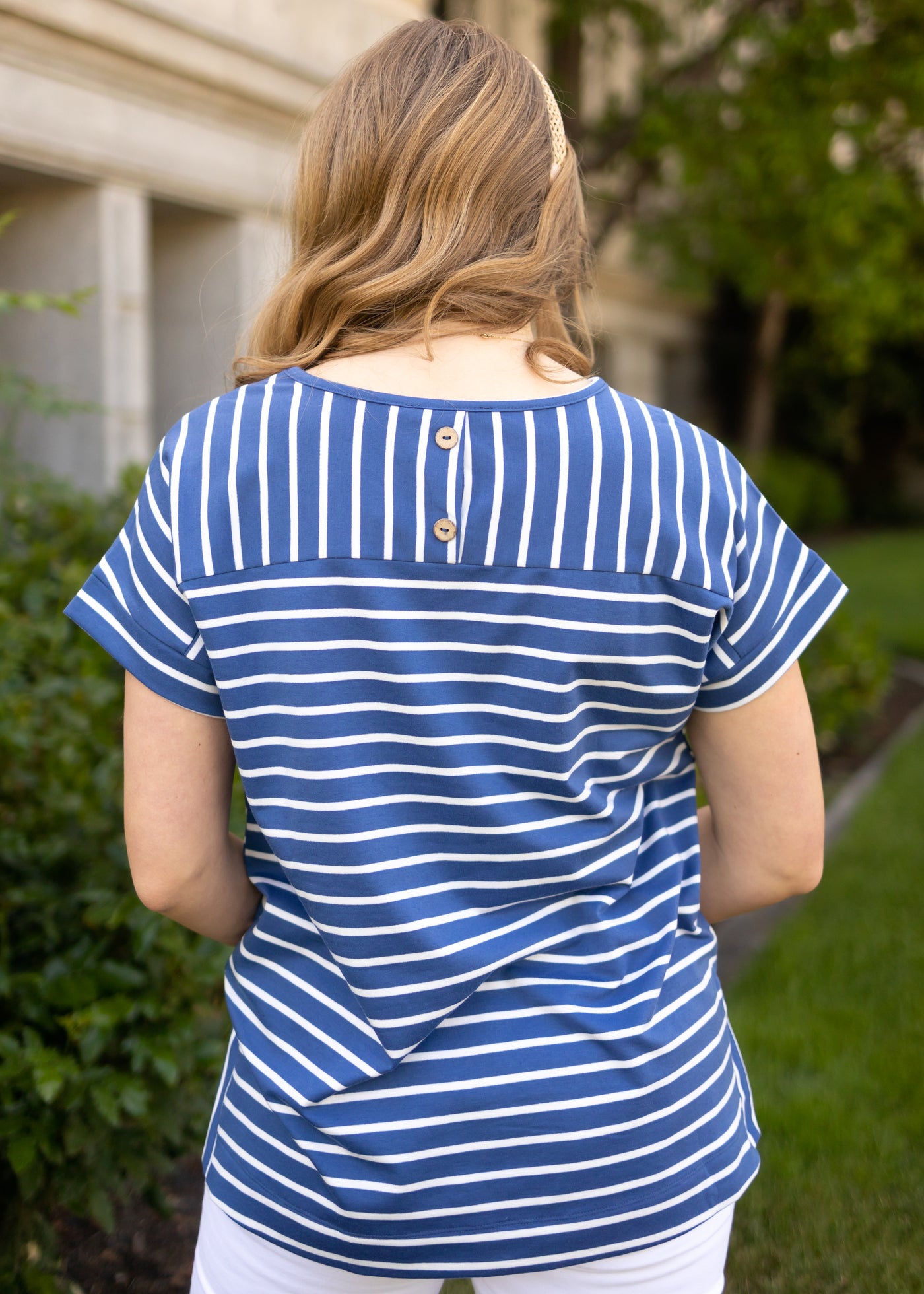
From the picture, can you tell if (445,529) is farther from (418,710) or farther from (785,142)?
(785,142)

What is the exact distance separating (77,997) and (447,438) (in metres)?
1.43

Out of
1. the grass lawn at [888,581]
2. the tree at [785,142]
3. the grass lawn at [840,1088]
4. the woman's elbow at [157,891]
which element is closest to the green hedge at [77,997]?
the woman's elbow at [157,891]

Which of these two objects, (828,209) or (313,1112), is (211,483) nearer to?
→ (313,1112)

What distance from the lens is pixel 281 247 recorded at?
145cm

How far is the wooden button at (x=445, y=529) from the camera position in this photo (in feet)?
3.39

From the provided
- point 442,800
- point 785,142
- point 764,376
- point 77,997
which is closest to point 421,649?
point 442,800

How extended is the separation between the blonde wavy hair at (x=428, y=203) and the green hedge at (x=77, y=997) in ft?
4.26

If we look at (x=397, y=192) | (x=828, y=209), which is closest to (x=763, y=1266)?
(x=397, y=192)

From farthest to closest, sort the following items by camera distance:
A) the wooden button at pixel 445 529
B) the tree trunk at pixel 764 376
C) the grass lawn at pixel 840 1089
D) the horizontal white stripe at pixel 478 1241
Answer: the tree trunk at pixel 764 376
the grass lawn at pixel 840 1089
the horizontal white stripe at pixel 478 1241
the wooden button at pixel 445 529

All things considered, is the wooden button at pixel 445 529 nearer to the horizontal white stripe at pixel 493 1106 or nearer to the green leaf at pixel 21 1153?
the horizontal white stripe at pixel 493 1106

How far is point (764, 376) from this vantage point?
69.9ft

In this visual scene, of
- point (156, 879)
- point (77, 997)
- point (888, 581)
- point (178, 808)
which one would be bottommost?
point (888, 581)

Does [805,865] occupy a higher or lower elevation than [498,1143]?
higher

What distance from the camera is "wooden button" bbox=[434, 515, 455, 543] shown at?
1032 millimetres
